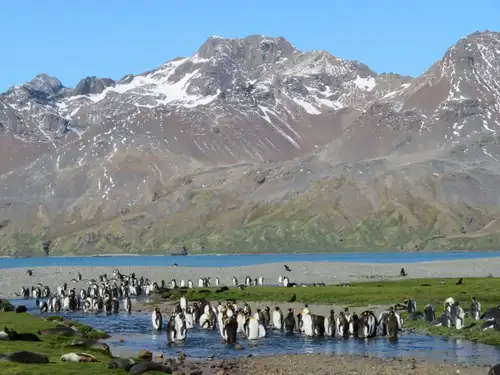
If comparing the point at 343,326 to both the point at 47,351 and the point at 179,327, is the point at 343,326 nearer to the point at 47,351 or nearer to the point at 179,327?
the point at 179,327

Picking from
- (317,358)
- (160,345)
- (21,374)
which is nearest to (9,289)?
(160,345)

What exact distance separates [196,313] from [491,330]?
20.5 metres

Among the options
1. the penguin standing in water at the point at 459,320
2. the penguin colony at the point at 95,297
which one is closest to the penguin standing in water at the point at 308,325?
the penguin standing in water at the point at 459,320

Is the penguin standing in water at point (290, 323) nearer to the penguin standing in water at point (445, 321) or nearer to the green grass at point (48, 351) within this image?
the penguin standing in water at point (445, 321)

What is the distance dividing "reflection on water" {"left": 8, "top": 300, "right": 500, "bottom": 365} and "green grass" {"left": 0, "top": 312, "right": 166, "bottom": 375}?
3.34 metres

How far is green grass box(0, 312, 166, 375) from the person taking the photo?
25.1 m

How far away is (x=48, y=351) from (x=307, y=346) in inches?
555

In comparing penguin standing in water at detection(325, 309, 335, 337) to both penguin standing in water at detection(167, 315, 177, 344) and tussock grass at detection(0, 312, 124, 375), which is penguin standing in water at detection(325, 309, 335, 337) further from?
tussock grass at detection(0, 312, 124, 375)

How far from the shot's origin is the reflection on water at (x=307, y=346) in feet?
117

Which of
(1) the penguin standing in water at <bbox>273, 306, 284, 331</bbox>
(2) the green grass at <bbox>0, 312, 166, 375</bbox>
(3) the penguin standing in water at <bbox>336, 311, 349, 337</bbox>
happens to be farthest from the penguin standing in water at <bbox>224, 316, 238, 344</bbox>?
(2) the green grass at <bbox>0, 312, 166, 375</bbox>

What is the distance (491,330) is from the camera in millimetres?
40594

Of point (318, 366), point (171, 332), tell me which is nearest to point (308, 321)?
point (171, 332)

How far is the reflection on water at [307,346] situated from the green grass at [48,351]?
11.0 ft

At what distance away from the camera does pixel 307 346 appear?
39844 mm
